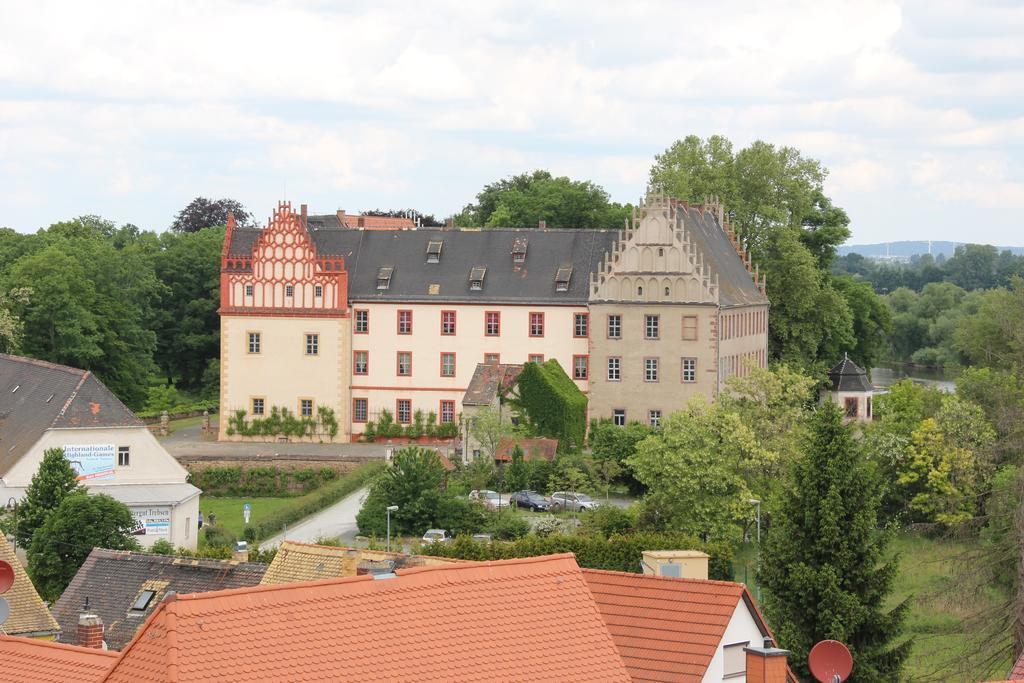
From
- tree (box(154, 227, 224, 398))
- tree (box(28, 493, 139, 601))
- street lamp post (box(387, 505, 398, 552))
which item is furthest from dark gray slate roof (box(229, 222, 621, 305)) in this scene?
tree (box(28, 493, 139, 601))

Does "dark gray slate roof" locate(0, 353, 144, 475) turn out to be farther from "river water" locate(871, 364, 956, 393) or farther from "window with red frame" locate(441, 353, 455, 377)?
"river water" locate(871, 364, 956, 393)

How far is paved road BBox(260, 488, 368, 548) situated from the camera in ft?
186

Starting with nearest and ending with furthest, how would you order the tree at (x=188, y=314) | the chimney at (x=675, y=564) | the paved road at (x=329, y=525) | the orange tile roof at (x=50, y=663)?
1. the orange tile roof at (x=50, y=663)
2. the chimney at (x=675, y=564)
3. the paved road at (x=329, y=525)
4. the tree at (x=188, y=314)

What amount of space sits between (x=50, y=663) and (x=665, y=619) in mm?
8046

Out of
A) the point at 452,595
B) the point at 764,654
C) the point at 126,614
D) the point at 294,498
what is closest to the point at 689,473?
the point at 294,498

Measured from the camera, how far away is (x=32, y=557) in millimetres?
48281

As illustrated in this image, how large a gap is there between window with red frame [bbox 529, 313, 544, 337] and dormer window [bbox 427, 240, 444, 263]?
5.00 meters

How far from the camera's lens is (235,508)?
65.1 metres

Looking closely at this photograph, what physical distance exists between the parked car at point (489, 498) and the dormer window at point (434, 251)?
58.0 ft

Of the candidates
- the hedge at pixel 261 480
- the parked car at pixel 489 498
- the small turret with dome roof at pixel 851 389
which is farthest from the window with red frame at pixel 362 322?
the small turret with dome roof at pixel 851 389

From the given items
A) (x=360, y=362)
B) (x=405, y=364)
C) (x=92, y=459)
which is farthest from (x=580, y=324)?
(x=92, y=459)

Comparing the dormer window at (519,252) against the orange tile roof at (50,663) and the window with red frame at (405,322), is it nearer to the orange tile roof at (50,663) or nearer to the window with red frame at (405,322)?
the window with red frame at (405,322)

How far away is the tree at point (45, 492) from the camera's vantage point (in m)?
51.4

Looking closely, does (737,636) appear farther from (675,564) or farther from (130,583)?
(130,583)
